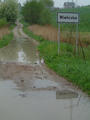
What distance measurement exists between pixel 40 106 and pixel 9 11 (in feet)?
171

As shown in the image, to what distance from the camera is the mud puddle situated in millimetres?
6316

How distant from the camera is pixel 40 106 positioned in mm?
7023

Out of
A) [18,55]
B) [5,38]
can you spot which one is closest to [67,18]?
[18,55]

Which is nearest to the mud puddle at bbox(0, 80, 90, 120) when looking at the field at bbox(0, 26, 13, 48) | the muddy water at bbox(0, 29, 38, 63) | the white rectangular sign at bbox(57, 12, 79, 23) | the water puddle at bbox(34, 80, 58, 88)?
the water puddle at bbox(34, 80, 58, 88)

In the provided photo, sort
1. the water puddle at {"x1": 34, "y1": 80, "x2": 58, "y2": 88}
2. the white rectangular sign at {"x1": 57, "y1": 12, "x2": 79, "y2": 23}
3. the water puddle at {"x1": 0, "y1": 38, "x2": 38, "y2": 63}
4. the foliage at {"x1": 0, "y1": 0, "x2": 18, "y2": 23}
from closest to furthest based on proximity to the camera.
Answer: the water puddle at {"x1": 34, "y1": 80, "x2": 58, "y2": 88}
the white rectangular sign at {"x1": 57, "y1": 12, "x2": 79, "y2": 23}
the water puddle at {"x1": 0, "y1": 38, "x2": 38, "y2": 63}
the foliage at {"x1": 0, "y1": 0, "x2": 18, "y2": 23}

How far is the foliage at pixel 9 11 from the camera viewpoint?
5728cm

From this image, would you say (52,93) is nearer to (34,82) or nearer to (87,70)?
(34,82)

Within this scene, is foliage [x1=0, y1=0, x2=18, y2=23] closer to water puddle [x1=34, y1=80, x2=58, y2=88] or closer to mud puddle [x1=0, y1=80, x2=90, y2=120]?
water puddle [x1=34, y1=80, x2=58, y2=88]

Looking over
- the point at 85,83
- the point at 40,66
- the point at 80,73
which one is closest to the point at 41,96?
the point at 85,83

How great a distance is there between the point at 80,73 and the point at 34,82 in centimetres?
168

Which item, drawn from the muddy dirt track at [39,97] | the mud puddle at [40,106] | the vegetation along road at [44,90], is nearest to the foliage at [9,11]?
the vegetation along road at [44,90]

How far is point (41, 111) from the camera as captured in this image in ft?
21.8

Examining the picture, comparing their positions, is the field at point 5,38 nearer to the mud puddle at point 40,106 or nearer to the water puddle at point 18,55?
the water puddle at point 18,55

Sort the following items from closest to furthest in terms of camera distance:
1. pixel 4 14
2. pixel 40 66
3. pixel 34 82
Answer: pixel 34 82 → pixel 40 66 → pixel 4 14
